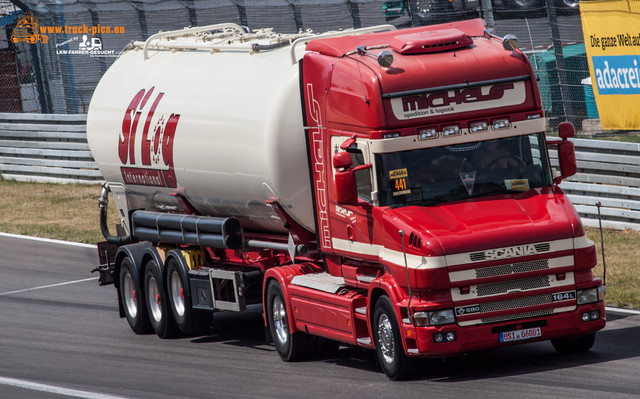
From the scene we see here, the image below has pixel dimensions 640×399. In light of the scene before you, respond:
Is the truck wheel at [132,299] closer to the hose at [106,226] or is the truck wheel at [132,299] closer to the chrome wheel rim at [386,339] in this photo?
the hose at [106,226]

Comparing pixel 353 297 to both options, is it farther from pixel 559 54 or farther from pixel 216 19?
pixel 216 19

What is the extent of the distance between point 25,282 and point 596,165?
32.9ft

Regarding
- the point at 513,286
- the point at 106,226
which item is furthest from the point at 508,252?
the point at 106,226

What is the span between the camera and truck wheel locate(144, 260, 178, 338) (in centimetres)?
1575

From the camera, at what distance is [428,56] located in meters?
11.7

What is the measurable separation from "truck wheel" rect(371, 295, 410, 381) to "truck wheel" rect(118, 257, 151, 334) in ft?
18.4

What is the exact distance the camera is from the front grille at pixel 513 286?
10.8 metres

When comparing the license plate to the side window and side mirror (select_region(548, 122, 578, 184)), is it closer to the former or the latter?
side mirror (select_region(548, 122, 578, 184))

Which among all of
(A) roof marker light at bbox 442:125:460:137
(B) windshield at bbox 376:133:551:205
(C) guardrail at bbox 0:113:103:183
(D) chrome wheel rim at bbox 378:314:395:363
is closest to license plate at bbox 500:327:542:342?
(D) chrome wheel rim at bbox 378:314:395:363

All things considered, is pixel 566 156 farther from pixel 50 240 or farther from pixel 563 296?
pixel 50 240

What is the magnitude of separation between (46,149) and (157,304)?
14.3 meters

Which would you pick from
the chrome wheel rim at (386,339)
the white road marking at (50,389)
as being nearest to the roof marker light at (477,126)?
the chrome wheel rim at (386,339)

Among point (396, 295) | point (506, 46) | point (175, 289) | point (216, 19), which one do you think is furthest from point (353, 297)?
point (216, 19)

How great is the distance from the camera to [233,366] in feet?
43.1
